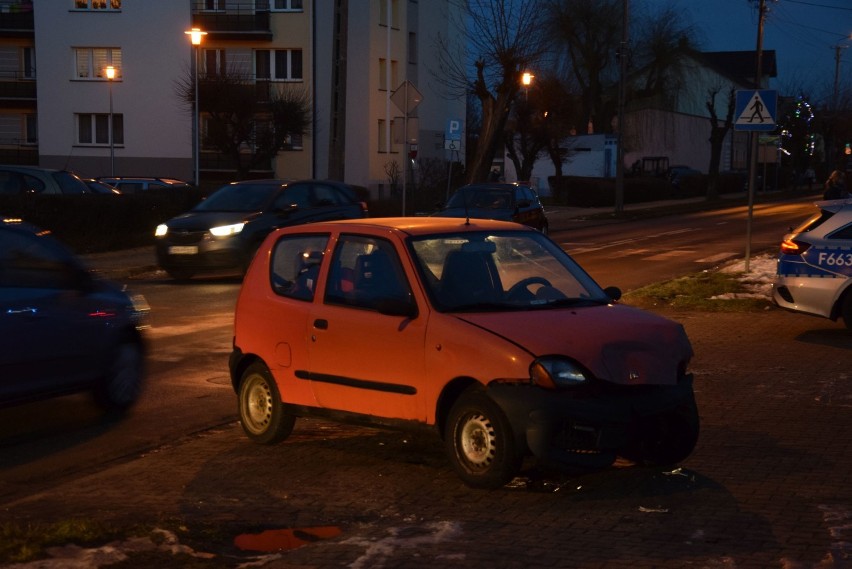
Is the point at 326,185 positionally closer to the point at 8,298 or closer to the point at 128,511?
the point at 8,298

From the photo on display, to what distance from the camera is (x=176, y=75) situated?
5500 cm

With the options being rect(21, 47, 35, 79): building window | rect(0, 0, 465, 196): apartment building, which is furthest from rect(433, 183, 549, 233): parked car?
rect(21, 47, 35, 79): building window

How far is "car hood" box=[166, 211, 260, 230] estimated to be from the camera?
67.0 ft

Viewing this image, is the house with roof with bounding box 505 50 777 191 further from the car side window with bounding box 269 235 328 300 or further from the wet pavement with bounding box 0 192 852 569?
the wet pavement with bounding box 0 192 852 569

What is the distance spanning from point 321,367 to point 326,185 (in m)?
14.6

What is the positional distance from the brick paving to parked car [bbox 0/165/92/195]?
56.6ft

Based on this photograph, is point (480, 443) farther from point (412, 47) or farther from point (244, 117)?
point (412, 47)

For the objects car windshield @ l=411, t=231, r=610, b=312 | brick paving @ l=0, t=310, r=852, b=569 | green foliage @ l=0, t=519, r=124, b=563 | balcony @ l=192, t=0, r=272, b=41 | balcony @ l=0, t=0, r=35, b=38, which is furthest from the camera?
balcony @ l=0, t=0, r=35, b=38

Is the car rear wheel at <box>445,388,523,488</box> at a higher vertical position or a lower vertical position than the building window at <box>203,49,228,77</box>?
lower

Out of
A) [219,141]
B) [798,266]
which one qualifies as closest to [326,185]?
[798,266]

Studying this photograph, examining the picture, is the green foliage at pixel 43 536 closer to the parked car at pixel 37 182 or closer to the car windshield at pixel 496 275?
the car windshield at pixel 496 275

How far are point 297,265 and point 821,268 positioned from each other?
25.5ft

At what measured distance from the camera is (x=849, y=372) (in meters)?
11.6

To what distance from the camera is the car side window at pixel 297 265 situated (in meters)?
8.22
